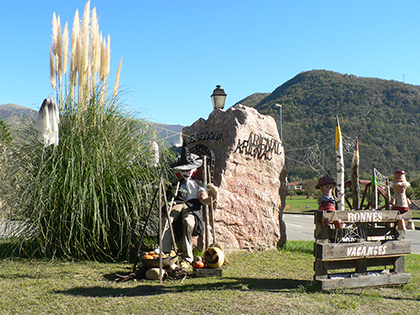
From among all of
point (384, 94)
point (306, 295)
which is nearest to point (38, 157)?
point (306, 295)

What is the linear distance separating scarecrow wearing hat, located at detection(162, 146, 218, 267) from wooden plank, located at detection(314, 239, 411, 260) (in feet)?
5.92

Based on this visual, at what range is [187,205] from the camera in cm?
565

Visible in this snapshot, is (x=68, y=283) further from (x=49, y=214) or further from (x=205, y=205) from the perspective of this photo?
(x=205, y=205)

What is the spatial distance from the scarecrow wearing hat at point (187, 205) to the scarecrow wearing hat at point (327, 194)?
1.48 metres

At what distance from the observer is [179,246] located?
18.4 ft

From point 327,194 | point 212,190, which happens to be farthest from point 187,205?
point 327,194

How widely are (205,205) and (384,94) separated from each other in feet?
247

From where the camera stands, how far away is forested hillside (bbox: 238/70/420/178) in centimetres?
4547

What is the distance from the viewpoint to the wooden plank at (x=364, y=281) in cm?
430

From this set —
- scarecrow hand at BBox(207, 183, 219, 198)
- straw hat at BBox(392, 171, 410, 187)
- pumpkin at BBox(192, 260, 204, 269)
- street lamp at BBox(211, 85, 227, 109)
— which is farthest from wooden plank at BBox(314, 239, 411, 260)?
street lamp at BBox(211, 85, 227, 109)

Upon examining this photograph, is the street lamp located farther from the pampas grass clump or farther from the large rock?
the pampas grass clump

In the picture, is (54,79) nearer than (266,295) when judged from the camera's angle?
No

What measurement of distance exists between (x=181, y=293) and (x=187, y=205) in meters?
1.64

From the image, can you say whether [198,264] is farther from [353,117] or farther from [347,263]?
[353,117]
